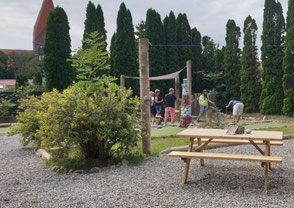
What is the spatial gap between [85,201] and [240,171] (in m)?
2.37

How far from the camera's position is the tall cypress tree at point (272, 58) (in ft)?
51.8

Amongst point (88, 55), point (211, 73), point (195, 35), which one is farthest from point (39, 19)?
point (88, 55)

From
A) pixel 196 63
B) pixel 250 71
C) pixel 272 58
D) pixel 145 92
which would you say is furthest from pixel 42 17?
pixel 145 92

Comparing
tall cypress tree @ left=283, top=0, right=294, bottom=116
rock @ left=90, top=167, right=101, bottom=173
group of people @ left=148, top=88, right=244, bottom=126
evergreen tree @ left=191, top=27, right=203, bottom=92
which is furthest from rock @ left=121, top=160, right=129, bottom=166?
evergreen tree @ left=191, top=27, right=203, bottom=92

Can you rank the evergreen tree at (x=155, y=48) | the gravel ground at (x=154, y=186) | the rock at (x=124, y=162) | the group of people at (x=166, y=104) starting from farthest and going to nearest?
the evergreen tree at (x=155, y=48)
the group of people at (x=166, y=104)
the rock at (x=124, y=162)
the gravel ground at (x=154, y=186)

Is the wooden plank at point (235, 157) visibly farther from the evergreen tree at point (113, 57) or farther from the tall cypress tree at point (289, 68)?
the evergreen tree at point (113, 57)

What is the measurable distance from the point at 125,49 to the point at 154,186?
15679 millimetres

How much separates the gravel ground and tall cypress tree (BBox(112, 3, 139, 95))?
13.5 meters

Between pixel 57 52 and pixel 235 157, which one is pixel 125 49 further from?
pixel 235 157

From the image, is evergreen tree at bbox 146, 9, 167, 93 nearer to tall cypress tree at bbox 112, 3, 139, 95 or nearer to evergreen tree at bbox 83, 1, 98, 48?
tall cypress tree at bbox 112, 3, 139, 95

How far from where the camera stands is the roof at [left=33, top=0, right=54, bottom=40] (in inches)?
1686

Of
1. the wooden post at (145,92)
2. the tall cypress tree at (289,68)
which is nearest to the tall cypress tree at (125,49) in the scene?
the tall cypress tree at (289,68)

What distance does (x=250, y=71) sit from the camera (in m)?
17.4

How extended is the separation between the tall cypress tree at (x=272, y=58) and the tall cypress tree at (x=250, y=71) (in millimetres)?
728
